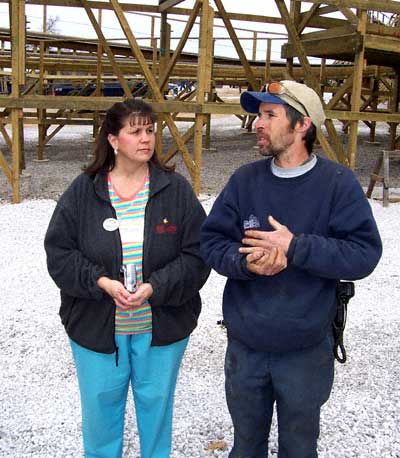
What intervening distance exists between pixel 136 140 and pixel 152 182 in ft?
0.59

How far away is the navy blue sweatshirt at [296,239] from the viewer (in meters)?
1.99

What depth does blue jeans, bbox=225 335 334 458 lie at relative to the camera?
6.79 feet

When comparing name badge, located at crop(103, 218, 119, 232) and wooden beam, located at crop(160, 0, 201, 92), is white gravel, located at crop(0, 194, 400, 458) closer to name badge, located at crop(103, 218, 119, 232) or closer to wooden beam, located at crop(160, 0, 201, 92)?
name badge, located at crop(103, 218, 119, 232)

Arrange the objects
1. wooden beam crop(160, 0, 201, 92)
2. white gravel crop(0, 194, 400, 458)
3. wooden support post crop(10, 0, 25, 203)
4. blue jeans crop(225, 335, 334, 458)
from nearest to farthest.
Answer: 1. blue jeans crop(225, 335, 334, 458)
2. white gravel crop(0, 194, 400, 458)
3. wooden support post crop(10, 0, 25, 203)
4. wooden beam crop(160, 0, 201, 92)

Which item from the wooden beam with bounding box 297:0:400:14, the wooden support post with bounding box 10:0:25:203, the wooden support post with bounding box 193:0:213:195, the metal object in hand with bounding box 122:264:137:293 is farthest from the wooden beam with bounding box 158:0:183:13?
the metal object in hand with bounding box 122:264:137:293

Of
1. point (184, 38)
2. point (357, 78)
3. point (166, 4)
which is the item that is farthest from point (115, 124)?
point (166, 4)

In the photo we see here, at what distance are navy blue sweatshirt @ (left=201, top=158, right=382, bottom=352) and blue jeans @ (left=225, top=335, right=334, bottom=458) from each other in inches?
2.3

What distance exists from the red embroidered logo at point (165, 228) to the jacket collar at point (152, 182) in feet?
0.40

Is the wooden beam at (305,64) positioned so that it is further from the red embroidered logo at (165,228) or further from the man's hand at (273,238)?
the man's hand at (273,238)

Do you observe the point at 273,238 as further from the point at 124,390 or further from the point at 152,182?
the point at 124,390

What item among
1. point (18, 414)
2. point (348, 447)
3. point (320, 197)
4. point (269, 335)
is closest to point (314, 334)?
point (269, 335)

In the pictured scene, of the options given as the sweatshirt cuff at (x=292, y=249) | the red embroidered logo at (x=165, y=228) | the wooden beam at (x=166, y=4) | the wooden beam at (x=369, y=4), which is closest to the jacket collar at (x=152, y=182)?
the red embroidered logo at (x=165, y=228)

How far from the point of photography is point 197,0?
8039 millimetres

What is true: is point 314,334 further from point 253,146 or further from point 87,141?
point 87,141
